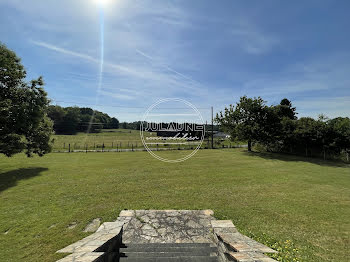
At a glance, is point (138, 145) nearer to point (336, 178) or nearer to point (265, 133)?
point (265, 133)

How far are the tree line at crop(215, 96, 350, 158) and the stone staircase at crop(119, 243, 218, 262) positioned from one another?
1998cm

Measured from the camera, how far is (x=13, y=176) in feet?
32.9

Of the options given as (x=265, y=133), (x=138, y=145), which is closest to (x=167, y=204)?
(x=265, y=133)

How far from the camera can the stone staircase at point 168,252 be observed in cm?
337

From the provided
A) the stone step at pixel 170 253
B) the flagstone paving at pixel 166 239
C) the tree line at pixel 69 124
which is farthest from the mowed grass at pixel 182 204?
the tree line at pixel 69 124

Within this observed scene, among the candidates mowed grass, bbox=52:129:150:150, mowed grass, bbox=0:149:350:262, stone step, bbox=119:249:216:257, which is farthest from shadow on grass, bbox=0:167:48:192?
mowed grass, bbox=52:129:150:150

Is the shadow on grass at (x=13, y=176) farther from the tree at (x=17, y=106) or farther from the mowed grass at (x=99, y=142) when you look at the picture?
the mowed grass at (x=99, y=142)

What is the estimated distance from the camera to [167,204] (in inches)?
251

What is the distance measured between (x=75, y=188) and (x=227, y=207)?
7.54 metres

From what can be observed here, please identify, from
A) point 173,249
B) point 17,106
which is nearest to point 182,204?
point 173,249

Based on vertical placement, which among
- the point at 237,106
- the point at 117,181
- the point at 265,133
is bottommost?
the point at 117,181

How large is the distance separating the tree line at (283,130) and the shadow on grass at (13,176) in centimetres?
2228

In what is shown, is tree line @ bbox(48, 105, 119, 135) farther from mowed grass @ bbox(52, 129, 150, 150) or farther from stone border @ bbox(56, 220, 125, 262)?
stone border @ bbox(56, 220, 125, 262)

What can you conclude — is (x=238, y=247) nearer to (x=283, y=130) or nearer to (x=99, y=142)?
(x=283, y=130)
